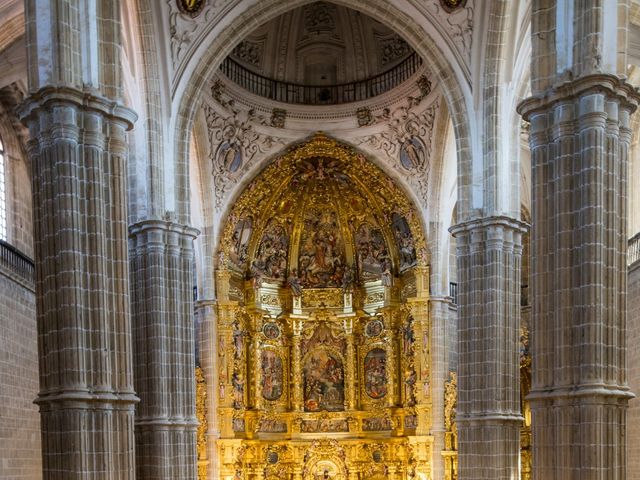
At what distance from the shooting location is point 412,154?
26922 mm

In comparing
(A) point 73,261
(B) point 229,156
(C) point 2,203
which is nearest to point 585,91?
(A) point 73,261

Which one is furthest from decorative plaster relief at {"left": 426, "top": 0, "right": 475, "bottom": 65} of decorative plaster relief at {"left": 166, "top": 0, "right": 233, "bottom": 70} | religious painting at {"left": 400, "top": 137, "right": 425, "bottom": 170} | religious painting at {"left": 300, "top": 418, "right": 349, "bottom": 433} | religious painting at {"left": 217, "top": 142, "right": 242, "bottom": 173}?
religious painting at {"left": 300, "top": 418, "right": 349, "bottom": 433}

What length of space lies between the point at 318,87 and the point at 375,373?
8.74m

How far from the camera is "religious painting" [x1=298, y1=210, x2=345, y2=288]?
2970 centimetres

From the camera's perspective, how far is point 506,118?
19703 millimetres

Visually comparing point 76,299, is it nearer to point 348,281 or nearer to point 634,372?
point 634,372

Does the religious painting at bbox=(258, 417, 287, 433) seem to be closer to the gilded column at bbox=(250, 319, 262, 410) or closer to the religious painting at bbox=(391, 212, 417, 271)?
the gilded column at bbox=(250, 319, 262, 410)

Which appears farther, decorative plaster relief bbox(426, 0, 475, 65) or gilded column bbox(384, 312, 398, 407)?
gilded column bbox(384, 312, 398, 407)

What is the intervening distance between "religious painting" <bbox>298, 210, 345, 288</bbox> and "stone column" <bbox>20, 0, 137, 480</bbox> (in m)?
16.8

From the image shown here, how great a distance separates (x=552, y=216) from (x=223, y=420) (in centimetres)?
1627

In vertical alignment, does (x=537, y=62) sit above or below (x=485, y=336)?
above

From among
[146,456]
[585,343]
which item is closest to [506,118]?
[585,343]

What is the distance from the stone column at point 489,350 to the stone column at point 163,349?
18.0 feet

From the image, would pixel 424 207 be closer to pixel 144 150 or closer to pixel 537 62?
pixel 144 150
